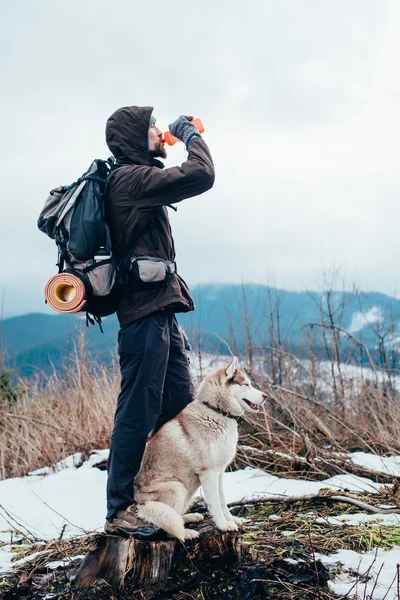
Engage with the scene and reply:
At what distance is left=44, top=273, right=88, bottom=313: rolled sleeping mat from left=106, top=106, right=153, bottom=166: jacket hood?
957 millimetres

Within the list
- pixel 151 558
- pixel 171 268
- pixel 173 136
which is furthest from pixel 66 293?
pixel 151 558

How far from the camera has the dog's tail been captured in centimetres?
309

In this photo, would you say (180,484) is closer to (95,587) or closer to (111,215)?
(95,587)

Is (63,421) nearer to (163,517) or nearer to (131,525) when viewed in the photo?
(131,525)

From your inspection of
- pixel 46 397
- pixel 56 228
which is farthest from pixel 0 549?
pixel 46 397

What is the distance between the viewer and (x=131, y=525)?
10.5 feet

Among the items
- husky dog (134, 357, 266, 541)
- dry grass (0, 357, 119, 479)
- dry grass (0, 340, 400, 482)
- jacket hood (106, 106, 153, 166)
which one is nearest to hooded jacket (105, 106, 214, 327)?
jacket hood (106, 106, 153, 166)

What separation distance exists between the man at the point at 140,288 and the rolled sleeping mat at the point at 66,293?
0.32 meters

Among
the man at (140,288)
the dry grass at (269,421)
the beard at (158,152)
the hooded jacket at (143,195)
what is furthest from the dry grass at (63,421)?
the beard at (158,152)

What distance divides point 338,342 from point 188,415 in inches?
232

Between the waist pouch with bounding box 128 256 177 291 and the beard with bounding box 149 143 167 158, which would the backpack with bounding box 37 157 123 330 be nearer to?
the waist pouch with bounding box 128 256 177 291

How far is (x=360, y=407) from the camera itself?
795 centimetres

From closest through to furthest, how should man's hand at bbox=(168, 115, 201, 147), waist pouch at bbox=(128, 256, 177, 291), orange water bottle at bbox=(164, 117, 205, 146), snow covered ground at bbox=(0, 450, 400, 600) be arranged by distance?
waist pouch at bbox=(128, 256, 177, 291) < man's hand at bbox=(168, 115, 201, 147) < orange water bottle at bbox=(164, 117, 205, 146) < snow covered ground at bbox=(0, 450, 400, 600)

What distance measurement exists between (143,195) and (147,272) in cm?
49
